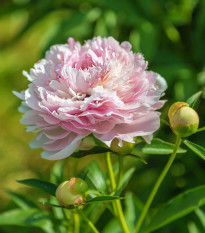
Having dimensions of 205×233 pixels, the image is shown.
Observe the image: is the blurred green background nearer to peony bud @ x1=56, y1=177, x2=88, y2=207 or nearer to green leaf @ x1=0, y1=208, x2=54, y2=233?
green leaf @ x1=0, y1=208, x2=54, y2=233

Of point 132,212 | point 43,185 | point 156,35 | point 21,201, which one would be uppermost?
point 156,35

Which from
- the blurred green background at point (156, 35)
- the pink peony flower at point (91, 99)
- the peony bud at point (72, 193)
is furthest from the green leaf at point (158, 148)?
the blurred green background at point (156, 35)

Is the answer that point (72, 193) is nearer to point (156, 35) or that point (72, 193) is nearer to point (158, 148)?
point (158, 148)

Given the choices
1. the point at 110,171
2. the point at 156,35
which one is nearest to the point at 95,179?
the point at 110,171

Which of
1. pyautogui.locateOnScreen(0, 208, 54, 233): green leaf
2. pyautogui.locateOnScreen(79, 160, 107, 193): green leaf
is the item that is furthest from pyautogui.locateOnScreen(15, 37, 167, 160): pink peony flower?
pyautogui.locateOnScreen(0, 208, 54, 233): green leaf

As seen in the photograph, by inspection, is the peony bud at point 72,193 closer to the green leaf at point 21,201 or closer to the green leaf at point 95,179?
the green leaf at point 95,179
